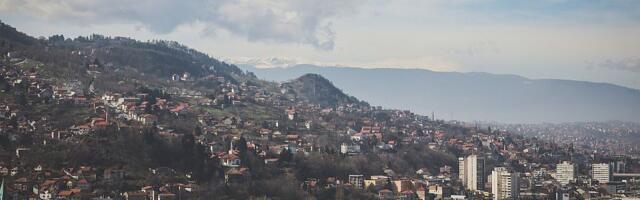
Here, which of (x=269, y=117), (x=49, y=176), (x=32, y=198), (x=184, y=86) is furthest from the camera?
(x=184, y=86)

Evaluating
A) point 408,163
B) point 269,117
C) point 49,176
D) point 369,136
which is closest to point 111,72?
point 269,117

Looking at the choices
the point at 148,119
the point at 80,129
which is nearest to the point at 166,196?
the point at 80,129

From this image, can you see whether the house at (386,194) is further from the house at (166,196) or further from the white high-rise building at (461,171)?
the house at (166,196)

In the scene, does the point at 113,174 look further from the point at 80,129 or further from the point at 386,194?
the point at 386,194

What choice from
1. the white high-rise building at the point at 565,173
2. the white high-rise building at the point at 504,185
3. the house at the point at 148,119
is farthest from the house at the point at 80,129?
the white high-rise building at the point at 565,173

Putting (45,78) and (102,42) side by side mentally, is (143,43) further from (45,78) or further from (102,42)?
(45,78)

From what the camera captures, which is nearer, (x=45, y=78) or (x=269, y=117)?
(x=45, y=78)

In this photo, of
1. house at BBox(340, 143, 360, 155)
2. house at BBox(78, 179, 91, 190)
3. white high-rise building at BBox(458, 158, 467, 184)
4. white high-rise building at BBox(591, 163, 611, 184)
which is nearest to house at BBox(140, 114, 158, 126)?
house at BBox(340, 143, 360, 155)
